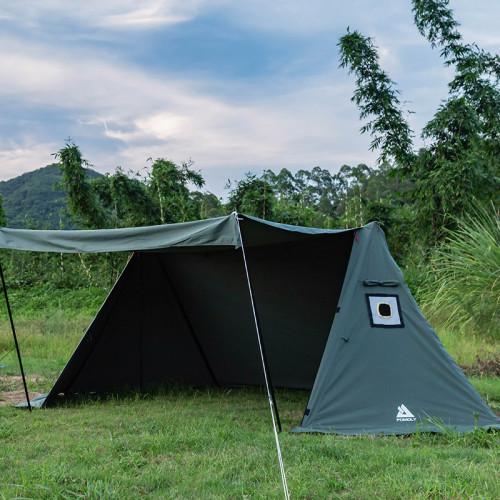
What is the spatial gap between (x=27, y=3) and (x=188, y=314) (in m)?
4.21

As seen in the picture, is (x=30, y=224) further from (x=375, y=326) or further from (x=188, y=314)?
(x=375, y=326)

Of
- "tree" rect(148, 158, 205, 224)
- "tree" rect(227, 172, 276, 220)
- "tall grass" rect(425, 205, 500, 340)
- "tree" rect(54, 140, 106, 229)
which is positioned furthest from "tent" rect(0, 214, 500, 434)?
"tree" rect(54, 140, 106, 229)

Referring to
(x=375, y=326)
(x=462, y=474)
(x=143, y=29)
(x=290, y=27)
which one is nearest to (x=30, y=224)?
(x=143, y=29)

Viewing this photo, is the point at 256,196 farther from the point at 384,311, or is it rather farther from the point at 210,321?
the point at 384,311

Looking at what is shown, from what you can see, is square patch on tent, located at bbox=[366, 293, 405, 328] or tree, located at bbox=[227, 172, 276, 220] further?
tree, located at bbox=[227, 172, 276, 220]

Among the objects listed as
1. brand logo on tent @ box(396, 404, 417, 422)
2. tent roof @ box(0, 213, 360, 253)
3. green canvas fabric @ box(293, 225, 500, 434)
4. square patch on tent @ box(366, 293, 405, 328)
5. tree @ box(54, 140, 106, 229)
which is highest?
tree @ box(54, 140, 106, 229)

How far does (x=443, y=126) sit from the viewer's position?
945cm

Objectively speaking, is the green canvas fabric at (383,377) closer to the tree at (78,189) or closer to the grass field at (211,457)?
the grass field at (211,457)

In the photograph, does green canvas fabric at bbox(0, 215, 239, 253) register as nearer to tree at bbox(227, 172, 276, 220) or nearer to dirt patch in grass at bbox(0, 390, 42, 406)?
dirt patch in grass at bbox(0, 390, 42, 406)

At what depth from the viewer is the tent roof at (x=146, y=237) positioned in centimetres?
329

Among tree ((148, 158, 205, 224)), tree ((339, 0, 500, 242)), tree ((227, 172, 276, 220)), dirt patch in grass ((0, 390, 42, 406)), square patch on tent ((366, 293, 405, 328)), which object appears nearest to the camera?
square patch on tent ((366, 293, 405, 328))

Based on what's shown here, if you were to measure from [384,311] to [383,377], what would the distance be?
43cm

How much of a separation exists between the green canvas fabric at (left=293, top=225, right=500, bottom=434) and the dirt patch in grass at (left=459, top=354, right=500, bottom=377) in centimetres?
182

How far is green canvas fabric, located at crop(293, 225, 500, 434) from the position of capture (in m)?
3.56
